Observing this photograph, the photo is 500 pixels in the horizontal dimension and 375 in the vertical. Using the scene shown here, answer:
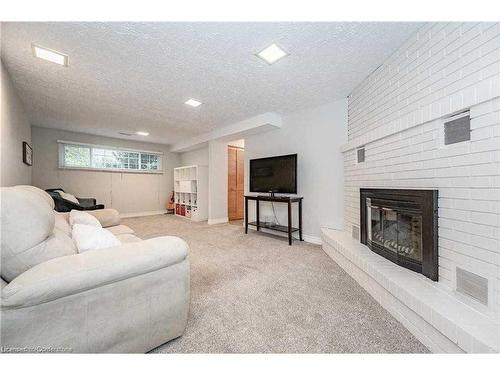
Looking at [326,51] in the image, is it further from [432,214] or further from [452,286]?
[452,286]

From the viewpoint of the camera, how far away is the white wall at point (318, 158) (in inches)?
119

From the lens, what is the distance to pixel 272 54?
6.52 feet

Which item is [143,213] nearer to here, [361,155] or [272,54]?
[272,54]

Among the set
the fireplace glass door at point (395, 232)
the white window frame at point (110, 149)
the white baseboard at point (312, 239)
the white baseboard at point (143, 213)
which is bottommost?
the white baseboard at point (312, 239)

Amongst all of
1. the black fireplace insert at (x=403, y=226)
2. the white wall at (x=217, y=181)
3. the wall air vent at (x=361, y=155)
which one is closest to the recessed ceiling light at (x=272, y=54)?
the wall air vent at (x=361, y=155)

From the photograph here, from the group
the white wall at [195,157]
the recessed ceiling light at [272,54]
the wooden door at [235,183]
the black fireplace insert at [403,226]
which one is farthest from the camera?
the white wall at [195,157]

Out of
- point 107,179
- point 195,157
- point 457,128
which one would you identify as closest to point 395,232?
point 457,128

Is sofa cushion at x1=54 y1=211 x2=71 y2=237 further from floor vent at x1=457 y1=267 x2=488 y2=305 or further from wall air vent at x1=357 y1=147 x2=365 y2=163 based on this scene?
wall air vent at x1=357 y1=147 x2=365 y2=163

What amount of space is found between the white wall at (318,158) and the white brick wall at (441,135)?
96cm

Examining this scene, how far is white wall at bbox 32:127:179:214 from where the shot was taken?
4637 millimetres

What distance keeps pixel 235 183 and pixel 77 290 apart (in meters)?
4.91

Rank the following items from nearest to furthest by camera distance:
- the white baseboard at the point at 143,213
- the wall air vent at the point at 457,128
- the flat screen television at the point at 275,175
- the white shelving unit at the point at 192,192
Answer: the wall air vent at the point at 457,128 → the flat screen television at the point at 275,175 → the white shelving unit at the point at 192,192 → the white baseboard at the point at 143,213

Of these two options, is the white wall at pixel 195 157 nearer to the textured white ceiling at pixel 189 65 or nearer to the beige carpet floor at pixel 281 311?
the textured white ceiling at pixel 189 65

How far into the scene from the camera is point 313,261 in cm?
247
